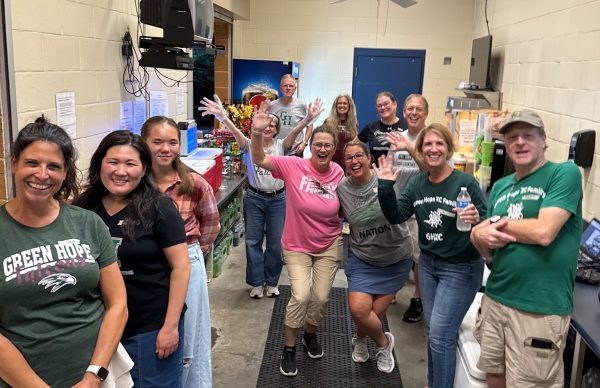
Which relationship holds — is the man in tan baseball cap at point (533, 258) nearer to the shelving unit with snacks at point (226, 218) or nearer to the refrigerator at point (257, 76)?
the shelving unit with snacks at point (226, 218)

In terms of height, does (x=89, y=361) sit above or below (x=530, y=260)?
below

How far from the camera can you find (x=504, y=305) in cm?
210

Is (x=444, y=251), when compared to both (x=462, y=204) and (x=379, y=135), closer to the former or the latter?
(x=462, y=204)

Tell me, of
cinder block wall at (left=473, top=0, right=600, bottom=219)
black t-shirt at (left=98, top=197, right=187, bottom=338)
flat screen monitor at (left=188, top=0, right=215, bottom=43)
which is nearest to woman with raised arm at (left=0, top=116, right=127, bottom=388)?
black t-shirt at (left=98, top=197, right=187, bottom=338)

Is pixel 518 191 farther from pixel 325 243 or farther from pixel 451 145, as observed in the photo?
pixel 325 243

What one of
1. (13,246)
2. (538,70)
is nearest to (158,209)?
(13,246)

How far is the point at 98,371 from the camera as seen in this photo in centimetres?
166

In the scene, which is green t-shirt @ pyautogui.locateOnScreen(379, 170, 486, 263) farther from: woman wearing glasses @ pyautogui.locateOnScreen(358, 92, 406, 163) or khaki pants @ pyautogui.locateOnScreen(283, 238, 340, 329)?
woman wearing glasses @ pyautogui.locateOnScreen(358, 92, 406, 163)

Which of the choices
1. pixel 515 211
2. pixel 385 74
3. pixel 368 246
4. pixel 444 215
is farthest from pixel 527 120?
pixel 385 74

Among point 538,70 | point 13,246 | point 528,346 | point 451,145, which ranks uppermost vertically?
point 538,70

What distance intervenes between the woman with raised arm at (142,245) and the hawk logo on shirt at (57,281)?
298 millimetres

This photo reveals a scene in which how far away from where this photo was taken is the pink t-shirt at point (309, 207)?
3062 millimetres

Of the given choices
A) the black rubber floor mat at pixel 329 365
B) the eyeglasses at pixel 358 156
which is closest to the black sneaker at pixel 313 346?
the black rubber floor mat at pixel 329 365

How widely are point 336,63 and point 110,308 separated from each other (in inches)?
240
